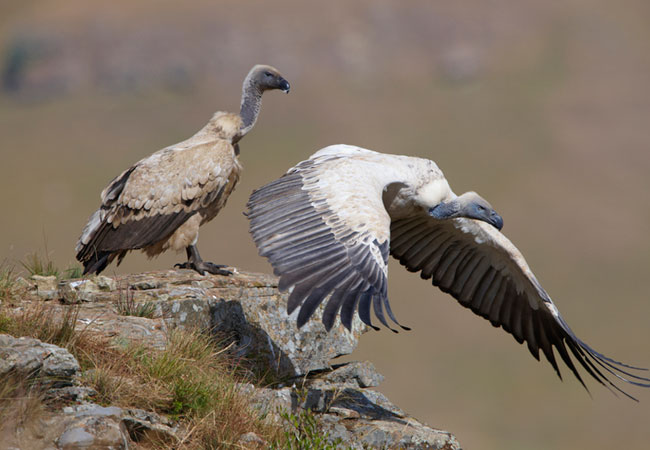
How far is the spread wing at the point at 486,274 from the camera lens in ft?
25.0

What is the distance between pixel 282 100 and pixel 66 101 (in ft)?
85.4

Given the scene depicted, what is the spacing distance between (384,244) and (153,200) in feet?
9.01

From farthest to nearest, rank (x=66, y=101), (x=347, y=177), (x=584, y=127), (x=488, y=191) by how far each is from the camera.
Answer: (x=66, y=101) → (x=584, y=127) → (x=488, y=191) → (x=347, y=177)

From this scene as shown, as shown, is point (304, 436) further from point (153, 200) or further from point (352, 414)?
point (153, 200)

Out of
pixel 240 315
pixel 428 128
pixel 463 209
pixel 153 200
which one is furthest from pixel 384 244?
pixel 428 128

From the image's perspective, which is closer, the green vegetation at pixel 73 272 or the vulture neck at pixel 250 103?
the green vegetation at pixel 73 272

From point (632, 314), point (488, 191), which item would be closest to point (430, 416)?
point (632, 314)

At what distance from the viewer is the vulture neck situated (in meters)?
9.00

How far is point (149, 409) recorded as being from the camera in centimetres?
511

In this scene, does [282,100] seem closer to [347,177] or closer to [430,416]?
[430,416]

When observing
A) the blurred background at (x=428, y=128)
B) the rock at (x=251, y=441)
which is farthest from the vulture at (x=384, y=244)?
the blurred background at (x=428, y=128)

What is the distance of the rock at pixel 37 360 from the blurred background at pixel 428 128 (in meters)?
45.8

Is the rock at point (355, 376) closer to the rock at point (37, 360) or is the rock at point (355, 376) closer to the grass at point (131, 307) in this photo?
the grass at point (131, 307)

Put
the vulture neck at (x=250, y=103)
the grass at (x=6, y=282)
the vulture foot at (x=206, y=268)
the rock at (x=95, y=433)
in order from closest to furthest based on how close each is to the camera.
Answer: the rock at (x=95, y=433) → the grass at (x=6, y=282) → the vulture foot at (x=206, y=268) → the vulture neck at (x=250, y=103)
